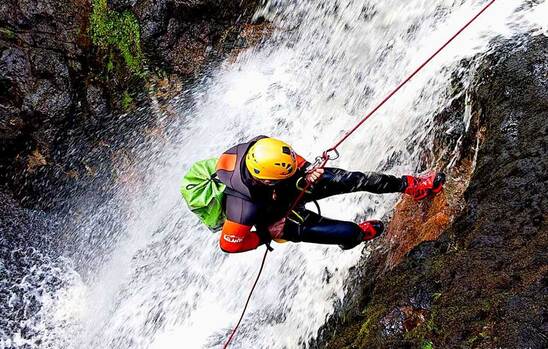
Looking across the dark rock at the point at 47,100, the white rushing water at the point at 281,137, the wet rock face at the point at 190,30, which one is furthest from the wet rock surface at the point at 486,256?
the dark rock at the point at 47,100

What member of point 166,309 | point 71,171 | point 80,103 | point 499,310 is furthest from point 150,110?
point 499,310

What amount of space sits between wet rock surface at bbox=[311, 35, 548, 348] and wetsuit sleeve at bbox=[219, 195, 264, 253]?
1170 mm

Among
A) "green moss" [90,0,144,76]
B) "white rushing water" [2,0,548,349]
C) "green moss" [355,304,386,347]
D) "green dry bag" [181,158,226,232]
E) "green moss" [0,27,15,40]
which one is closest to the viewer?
"green moss" [355,304,386,347]

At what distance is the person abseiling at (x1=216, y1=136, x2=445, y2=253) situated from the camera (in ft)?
13.8

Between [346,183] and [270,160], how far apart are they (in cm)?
99

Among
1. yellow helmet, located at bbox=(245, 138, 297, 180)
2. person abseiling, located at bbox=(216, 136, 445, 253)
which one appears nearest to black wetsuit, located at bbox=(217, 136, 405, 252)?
person abseiling, located at bbox=(216, 136, 445, 253)

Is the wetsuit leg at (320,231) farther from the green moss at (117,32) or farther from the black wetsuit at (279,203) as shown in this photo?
the green moss at (117,32)

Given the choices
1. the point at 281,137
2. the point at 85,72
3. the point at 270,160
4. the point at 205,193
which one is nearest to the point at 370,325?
the point at 270,160

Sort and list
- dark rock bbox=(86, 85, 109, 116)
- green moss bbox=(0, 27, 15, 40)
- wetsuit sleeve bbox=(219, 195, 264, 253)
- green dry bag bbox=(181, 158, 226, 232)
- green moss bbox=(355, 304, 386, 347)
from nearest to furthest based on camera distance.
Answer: green moss bbox=(355, 304, 386, 347) < wetsuit sleeve bbox=(219, 195, 264, 253) < green dry bag bbox=(181, 158, 226, 232) < green moss bbox=(0, 27, 15, 40) < dark rock bbox=(86, 85, 109, 116)

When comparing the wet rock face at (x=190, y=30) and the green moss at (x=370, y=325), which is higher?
the wet rock face at (x=190, y=30)

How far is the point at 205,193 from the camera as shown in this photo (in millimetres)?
4609

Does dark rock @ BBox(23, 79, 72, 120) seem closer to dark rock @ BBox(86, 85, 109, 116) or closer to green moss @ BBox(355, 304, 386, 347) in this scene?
dark rock @ BBox(86, 85, 109, 116)

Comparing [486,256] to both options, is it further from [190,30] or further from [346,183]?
[190,30]

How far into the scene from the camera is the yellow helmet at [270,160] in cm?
411
